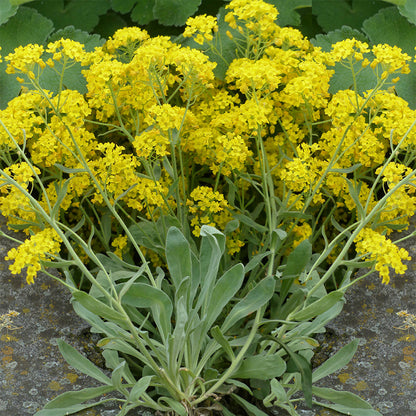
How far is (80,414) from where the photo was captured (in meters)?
1.44

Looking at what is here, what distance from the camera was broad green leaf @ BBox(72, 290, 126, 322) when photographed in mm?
1282

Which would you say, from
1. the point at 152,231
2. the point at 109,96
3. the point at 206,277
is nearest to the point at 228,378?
the point at 206,277

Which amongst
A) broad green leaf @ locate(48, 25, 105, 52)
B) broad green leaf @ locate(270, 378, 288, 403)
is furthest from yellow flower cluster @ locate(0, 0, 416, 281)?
broad green leaf @ locate(48, 25, 105, 52)

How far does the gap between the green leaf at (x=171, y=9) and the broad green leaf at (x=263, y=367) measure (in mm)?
1457

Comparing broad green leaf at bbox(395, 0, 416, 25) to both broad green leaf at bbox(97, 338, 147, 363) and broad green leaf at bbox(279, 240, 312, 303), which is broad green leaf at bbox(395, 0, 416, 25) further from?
broad green leaf at bbox(97, 338, 147, 363)

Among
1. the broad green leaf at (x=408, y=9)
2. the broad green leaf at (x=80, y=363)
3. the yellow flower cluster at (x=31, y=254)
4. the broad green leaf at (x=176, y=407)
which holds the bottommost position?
the broad green leaf at (x=176, y=407)

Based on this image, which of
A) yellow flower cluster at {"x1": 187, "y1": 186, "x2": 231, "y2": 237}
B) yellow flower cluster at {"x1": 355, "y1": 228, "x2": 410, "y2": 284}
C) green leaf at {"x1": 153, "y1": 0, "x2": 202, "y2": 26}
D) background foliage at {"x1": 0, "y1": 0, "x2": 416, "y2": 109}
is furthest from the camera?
green leaf at {"x1": 153, "y1": 0, "x2": 202, "y2": 26}

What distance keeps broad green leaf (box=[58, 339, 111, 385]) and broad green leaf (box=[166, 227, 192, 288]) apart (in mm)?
260

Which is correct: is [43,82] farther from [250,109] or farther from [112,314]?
[112,314]

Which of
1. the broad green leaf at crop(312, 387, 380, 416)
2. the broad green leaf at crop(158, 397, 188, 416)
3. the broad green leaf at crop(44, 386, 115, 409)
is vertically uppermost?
the broad green leaf at crop(44, 386, 115, 409)

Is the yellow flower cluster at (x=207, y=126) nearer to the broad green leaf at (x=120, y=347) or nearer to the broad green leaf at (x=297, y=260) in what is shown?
the broad green leaf at (x=297, y=260)

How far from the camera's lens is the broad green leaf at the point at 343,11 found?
8.70ft

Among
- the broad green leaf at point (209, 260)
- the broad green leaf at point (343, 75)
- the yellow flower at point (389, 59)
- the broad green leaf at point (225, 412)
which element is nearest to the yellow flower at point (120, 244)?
the broad green leaf at point (209, 260)

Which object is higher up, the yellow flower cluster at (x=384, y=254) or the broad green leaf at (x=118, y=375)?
the yellow flower cluster at (x=384, y=254)
